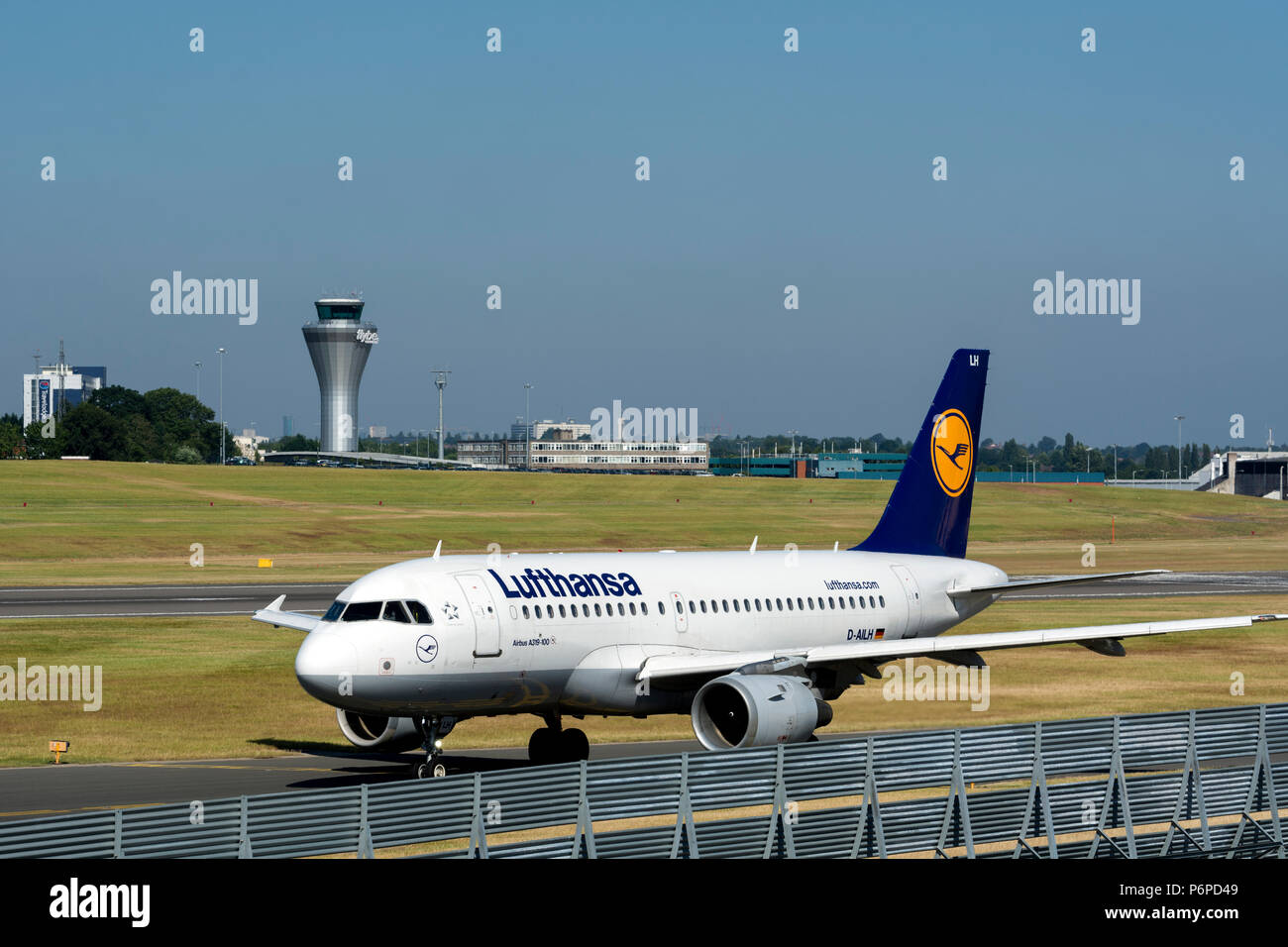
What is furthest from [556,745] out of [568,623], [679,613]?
[679,613]

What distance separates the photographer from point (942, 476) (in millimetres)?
48000

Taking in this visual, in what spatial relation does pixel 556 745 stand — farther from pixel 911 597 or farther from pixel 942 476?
pixel 942 476

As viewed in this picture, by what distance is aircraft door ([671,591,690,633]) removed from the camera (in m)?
37.3

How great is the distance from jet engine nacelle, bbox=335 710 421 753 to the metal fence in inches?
338

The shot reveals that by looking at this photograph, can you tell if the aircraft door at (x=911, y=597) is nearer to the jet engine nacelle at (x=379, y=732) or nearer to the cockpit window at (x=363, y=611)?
the jet engine nacelle at (x=379, y=732)

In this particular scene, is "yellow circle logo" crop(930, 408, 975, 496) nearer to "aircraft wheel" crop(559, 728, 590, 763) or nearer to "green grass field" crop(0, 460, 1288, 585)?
"aircraft wheel" crop(559, 728, 590, 763)

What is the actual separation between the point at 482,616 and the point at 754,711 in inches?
237

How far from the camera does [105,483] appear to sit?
532 feet

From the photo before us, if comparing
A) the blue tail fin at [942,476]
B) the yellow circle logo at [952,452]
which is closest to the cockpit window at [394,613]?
the blue tail fin at [942,476]

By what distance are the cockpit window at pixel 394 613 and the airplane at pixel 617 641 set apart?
0.04m

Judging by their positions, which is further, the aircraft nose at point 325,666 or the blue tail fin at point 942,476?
the blue tail fin at point 942,476

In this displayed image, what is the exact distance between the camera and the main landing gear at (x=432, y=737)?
32.1 metres

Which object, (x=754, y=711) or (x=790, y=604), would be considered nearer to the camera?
(x=754, y=711)
